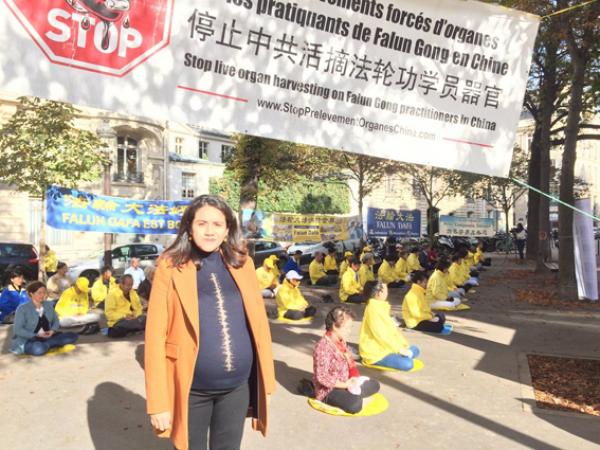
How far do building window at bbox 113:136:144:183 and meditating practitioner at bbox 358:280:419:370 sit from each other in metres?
24.2

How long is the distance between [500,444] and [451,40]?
347 cm

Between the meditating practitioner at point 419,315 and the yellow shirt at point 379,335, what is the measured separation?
215cm

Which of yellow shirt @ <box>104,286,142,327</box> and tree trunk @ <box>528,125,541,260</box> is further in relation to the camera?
tree trunk @ <box>528,125,541,260</box>

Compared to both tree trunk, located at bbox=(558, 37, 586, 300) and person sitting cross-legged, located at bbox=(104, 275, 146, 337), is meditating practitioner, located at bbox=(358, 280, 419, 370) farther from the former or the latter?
tree trunk, located at bbox=(558, 37, 586, 300)

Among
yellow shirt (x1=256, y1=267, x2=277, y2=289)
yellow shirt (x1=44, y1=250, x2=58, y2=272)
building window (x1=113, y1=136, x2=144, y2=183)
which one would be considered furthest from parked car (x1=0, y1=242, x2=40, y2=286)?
building window (x1=113, y1=136, x2=144, y2=183)

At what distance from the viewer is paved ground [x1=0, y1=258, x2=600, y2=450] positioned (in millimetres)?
4586

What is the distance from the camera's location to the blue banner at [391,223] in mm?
23172

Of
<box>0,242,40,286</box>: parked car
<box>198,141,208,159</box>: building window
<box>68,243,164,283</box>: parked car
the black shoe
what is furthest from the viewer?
<box>198,141,208,159</box>: building window

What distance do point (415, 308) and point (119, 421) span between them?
5574mm

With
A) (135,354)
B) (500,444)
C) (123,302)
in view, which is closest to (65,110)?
(123,302)

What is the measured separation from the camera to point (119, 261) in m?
18.3

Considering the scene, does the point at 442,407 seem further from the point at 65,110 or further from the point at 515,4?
the point at 65,110

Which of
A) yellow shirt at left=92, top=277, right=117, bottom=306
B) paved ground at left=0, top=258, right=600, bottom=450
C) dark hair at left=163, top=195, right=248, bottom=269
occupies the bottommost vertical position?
paved ground at left=0, top=258, right=600, bottom=450

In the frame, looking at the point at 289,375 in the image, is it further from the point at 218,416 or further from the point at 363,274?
the point at 363,274
